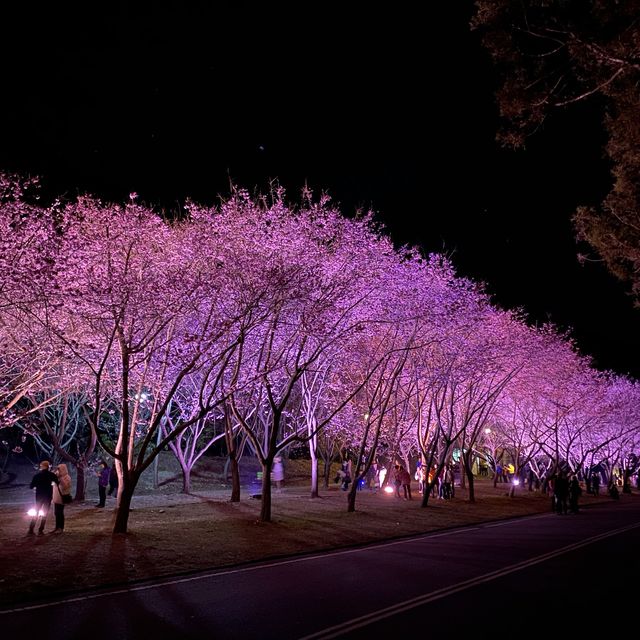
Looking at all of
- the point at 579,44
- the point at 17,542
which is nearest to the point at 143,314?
the point at 17,542

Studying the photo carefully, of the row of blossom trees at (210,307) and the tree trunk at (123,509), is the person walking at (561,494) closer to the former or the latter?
the row of blossom trees at (210,307)

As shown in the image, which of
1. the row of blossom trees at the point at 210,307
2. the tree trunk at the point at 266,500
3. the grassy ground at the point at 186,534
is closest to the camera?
the grassy ground at the point at 186,534

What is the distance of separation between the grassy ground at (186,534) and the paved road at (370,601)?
0.91 metres

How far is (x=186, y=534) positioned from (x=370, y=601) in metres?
8.18

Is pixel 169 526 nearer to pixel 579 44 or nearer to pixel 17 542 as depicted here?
pixel 17 542

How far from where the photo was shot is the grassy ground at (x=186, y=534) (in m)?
11.1

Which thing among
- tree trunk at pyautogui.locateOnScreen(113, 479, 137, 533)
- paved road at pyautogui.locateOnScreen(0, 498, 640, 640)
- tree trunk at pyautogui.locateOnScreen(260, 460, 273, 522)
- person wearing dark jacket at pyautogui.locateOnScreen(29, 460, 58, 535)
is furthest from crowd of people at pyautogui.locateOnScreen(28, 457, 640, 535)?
tree trunk at pyautogui.locateOnScreen(260, 460, 273, 522)

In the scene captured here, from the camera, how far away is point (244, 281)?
17.1 meters

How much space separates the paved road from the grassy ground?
0.91 metres

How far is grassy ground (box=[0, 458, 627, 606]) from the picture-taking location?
11.1 meters

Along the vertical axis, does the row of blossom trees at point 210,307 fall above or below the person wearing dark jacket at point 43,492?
above

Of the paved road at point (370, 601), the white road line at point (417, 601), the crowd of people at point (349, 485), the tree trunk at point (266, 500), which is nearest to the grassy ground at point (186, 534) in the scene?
the tree trunk at point (266, 500)

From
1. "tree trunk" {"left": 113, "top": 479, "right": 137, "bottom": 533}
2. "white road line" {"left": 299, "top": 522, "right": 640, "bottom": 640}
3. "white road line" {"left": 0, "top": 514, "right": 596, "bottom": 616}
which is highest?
"tree trunk" {"left": 113, "top": 479, "right": 137, "bottom": 533}

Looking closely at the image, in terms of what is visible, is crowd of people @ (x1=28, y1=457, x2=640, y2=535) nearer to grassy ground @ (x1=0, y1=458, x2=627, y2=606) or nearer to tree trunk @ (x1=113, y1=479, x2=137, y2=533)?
grassy ground @ (x1=0, y1=458, x2=627, y2=606)
